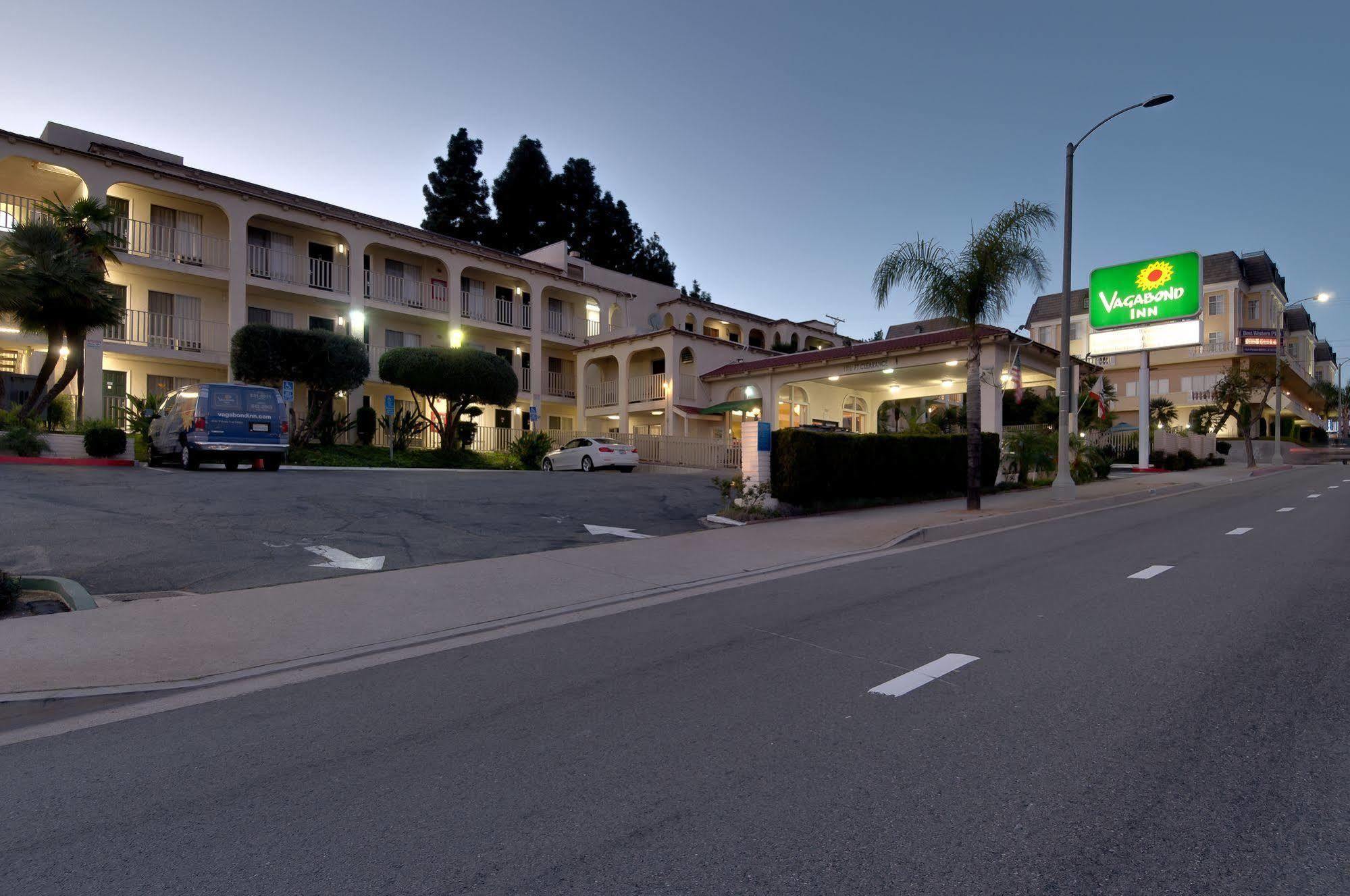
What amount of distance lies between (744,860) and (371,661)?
3858 millimetres

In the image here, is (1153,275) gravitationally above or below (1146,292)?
above

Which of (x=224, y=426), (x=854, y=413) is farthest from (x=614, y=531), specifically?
(x=854, y=413)

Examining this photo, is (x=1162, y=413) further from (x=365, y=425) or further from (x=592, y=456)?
(x=365, y=425)

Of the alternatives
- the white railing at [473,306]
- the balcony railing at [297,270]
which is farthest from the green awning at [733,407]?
the balcony railing at [297,270]

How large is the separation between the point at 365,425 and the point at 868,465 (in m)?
18.7

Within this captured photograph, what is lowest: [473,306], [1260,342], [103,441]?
[103,441]

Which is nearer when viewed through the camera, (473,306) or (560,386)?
(473,306)

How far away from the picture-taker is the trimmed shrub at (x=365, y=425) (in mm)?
27516

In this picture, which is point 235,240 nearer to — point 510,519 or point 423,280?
point 423,280

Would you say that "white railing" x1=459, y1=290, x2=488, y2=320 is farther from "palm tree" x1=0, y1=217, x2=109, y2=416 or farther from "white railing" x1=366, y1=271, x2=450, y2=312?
"palm tree" x1=0, y1=217, x2=109, y2=416

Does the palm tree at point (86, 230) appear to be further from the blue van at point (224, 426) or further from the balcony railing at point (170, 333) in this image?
the blue van at point (224, 426)

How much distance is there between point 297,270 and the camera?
2817cm

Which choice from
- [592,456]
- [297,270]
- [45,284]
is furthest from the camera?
[297,270]

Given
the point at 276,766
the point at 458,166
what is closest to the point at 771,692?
the point at 276,766
